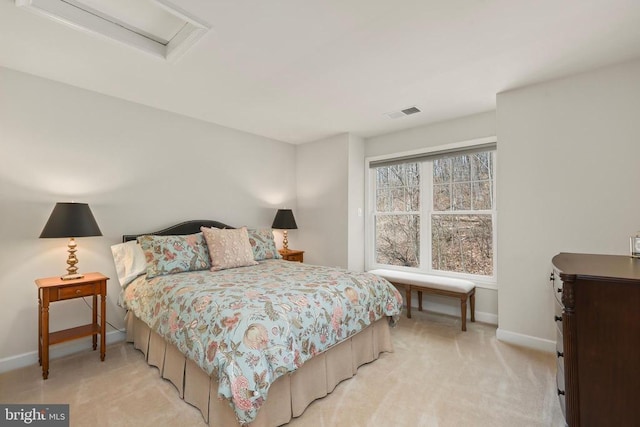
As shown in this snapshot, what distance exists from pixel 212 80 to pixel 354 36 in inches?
54.1

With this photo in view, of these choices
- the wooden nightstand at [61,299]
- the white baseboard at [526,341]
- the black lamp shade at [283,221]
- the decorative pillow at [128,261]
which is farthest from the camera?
the black lamp shade at [283,221]

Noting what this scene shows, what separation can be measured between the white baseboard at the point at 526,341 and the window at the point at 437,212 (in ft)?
2.61

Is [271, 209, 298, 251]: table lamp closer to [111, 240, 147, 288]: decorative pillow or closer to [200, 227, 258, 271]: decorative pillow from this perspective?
[200, 227, 258, 271]: decorative pillow

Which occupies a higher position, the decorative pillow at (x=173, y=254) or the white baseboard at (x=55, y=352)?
the decorative pillow at (x=173, y=254)

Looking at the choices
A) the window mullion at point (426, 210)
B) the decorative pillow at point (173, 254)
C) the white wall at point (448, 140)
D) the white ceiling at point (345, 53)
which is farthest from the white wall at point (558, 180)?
the decorative pillow at point (173, 254)

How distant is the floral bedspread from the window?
5.05ft

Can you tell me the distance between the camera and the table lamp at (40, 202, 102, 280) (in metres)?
2.40

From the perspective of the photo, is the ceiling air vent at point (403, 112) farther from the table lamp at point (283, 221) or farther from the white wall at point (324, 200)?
the table lamp at point (283, 221)

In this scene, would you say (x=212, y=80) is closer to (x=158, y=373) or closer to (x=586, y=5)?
(x=158, y=373)

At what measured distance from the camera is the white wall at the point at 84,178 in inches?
98.3

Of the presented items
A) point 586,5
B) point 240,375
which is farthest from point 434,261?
point 240,375

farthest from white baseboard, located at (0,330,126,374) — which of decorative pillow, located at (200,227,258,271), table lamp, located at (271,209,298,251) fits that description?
table lamp, located at (271,209,298,251)

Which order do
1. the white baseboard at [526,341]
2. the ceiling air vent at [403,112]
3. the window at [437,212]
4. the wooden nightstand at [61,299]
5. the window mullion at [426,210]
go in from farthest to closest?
1. the window mullion at [426,210]
2. the window at [437,212]
3. the ceiling air vent at [403,112]
4. the white baseboard at [526,341]
5. the wooden nightstand at [61,299]

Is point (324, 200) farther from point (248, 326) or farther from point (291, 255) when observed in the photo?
point (248, 326)
